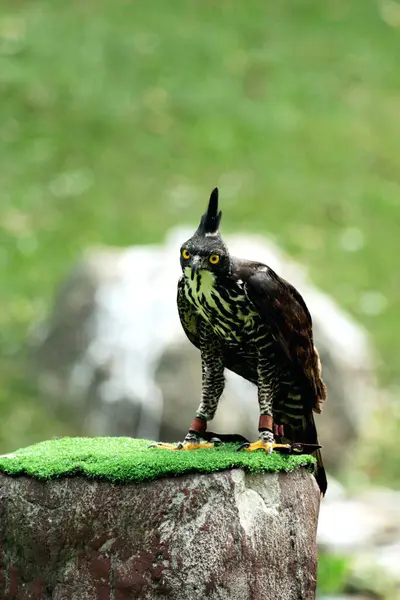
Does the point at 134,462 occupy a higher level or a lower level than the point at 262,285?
Result: lower

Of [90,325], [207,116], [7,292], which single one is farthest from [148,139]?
[90,325]

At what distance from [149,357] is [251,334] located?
16.9 feet

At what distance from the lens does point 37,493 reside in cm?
503

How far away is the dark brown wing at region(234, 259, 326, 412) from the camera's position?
5.13 metres

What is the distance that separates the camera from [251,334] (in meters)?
5.19

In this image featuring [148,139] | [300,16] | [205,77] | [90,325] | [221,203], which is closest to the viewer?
[90,325]

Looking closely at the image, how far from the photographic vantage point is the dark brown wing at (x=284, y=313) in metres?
5.13

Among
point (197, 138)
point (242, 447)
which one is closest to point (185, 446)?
point (242, 447)

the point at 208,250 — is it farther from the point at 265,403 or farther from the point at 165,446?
the point at 165,446

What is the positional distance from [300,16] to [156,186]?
6.14 meters

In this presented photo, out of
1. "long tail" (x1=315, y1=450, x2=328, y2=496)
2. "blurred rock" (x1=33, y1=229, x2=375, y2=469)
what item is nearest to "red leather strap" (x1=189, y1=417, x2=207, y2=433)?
"long tail" (x1=315, y1=450, x2=328, y2=496)

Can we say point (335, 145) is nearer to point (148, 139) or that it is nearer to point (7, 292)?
point (148, 139)

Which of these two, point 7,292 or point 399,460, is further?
point 7,292

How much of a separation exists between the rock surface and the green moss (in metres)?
0.04
